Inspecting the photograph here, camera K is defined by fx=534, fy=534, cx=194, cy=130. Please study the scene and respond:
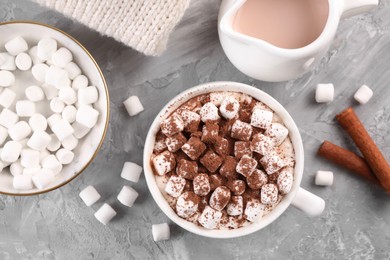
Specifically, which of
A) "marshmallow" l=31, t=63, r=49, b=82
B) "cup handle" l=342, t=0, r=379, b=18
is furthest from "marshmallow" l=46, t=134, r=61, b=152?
"cup handle" l=342, t=0, r=379, b=18

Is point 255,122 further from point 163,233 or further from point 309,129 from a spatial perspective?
point 163,233

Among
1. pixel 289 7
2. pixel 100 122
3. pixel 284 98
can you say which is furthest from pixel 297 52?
pixel 100 122

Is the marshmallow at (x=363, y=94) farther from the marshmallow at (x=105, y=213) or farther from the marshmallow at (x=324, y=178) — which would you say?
the marshmallow at (x=105, y=213)

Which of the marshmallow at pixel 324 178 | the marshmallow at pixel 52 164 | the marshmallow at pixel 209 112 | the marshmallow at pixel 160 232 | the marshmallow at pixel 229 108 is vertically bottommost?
the marshmallow at pixel 160 232

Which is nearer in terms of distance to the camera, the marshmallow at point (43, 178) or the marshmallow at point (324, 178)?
the marshmallow at point (43, 178)

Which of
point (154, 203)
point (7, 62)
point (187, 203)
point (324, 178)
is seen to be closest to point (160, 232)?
point (154, 203)

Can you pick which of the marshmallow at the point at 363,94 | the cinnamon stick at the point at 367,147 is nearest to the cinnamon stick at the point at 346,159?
the cinnamon stick at the point at 367,147
